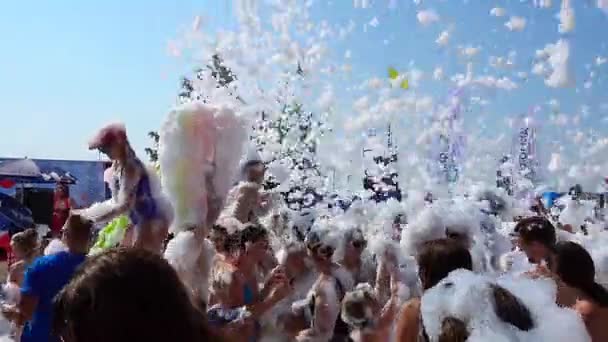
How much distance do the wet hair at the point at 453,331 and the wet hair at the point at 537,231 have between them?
2.35 m

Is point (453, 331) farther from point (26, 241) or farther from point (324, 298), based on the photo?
point (26, 241)

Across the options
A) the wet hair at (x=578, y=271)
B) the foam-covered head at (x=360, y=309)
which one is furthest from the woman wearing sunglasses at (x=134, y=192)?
the wet hair at (x=578, y=271)

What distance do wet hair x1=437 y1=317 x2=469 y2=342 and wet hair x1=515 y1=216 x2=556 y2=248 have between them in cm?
235

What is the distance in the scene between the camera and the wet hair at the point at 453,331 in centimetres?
199

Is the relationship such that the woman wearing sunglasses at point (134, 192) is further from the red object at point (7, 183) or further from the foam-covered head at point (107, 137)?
Result: the red object at point (7, 183)

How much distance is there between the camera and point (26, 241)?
703cm

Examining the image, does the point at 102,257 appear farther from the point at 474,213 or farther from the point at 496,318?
the point at 474,213

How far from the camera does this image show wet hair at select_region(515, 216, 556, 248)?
424 centimetres

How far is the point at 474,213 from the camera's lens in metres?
5.50

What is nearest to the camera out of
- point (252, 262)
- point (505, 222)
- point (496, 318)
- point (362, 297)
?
point (496, 318)

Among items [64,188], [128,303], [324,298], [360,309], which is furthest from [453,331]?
[64,188]

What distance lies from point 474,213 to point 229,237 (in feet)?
6.51

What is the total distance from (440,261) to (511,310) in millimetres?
990

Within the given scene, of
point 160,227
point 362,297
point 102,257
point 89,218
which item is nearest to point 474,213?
point 362,297
